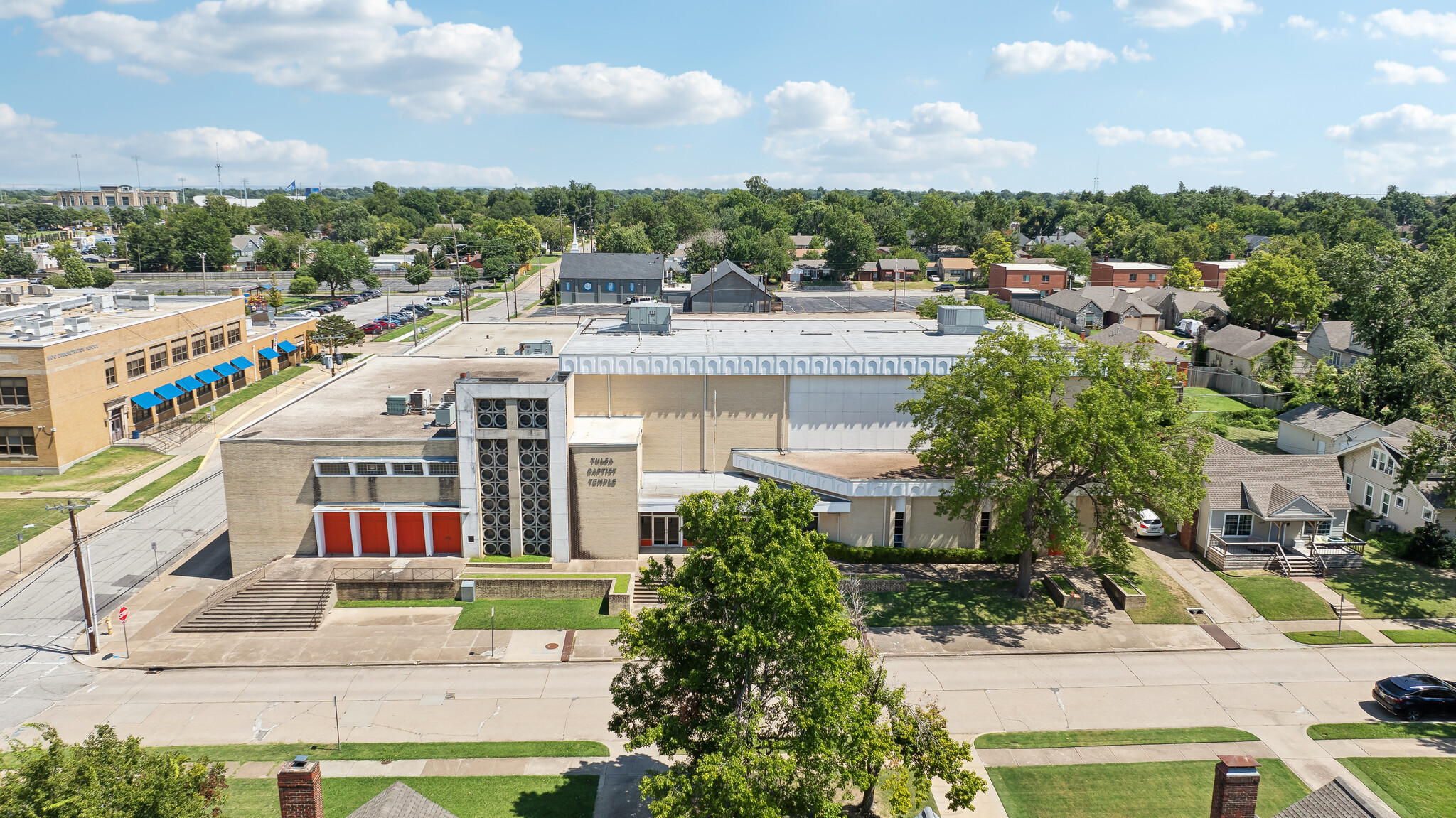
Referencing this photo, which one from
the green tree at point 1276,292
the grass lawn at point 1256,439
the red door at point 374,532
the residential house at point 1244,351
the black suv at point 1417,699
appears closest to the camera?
the black suv at point 1417,699

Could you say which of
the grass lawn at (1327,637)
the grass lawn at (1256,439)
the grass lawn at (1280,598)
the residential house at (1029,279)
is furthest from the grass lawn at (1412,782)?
the residential house at (1029,279)

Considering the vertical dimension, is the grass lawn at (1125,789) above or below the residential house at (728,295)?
below

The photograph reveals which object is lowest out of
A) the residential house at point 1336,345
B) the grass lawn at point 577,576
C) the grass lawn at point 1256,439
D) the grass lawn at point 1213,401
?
the grass lawn at point 577,576

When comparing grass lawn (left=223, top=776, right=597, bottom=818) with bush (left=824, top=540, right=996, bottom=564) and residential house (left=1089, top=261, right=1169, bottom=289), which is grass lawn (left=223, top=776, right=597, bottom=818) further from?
residential house (left=1089, top=261, right=1169, bottom=289)

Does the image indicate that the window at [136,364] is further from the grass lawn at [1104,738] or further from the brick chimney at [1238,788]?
the grass lawn at [1104,738]

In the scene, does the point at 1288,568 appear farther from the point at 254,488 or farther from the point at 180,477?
the point at 180,477

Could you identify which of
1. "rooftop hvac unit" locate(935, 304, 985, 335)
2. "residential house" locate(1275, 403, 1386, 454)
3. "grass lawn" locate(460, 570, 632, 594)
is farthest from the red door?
"residential house" locate(1275, 403, 1386, 454)

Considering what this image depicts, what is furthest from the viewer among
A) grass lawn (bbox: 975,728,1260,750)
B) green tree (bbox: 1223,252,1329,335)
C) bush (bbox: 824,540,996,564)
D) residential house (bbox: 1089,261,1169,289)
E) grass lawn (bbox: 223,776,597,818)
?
residential house (bbox: 1089,261,1169,289)
